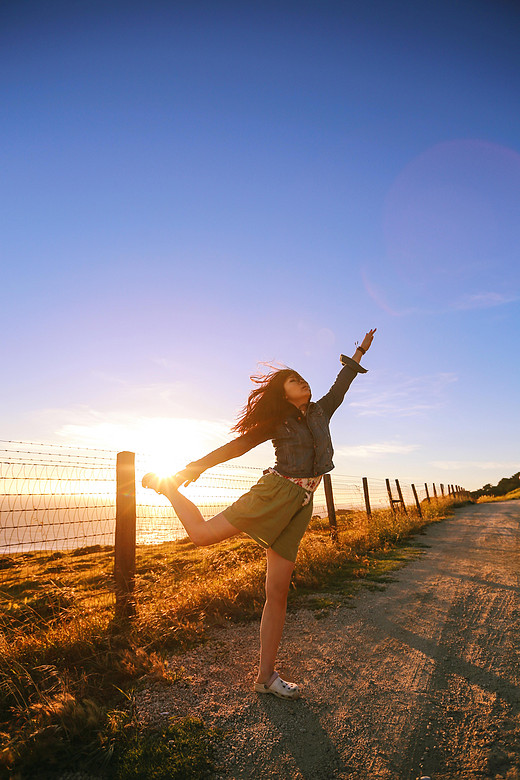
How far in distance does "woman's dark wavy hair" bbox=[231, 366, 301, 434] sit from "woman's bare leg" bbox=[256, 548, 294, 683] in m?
0.86

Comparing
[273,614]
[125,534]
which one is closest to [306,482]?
[273,614]

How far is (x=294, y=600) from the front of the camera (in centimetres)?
475

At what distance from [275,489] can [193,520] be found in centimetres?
56

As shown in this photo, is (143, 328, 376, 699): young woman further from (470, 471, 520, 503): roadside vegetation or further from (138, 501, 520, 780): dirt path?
(470, 471, 520, 503): roadside vegetation

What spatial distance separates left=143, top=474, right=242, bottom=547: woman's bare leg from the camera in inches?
100

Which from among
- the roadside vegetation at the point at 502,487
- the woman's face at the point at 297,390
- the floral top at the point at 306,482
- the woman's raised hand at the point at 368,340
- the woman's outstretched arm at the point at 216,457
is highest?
the woman's raised hand at the point at 368,340

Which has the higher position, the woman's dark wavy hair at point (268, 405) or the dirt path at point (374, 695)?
the woman's dark wavy hair at point (268, 405)

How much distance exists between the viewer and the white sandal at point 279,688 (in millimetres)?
2613

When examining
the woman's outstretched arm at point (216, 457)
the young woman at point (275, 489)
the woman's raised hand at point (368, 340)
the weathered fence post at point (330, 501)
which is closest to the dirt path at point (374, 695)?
the young woman at point (275, 489)

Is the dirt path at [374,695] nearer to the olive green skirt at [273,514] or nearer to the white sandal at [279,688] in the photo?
the white sandal at [279,688]

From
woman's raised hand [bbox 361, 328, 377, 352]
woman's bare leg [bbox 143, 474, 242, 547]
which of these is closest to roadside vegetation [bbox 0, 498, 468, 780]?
woman's bare leg [bbox 143, 474, 242, 547]

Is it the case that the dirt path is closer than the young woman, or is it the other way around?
the dirt path

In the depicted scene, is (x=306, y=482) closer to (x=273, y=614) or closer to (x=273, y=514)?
(x=273, y=514)

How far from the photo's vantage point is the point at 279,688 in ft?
8.66
